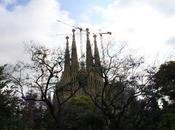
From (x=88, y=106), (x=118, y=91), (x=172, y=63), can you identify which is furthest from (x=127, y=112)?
(x=88, y=106)

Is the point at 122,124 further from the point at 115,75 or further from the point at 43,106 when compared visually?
the point at 43,106

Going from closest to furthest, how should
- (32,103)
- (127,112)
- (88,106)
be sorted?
(127,112) → (32,103) → (88,106)

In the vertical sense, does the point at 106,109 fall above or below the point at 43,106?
below

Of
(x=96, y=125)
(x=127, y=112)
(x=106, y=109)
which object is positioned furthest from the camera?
(x=96, y=125)

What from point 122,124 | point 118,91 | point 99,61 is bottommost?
point 122,124

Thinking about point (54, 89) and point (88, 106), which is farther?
point (88, 106)

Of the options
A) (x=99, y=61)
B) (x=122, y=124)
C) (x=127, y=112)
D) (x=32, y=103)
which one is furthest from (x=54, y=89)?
(x=32, y=103)

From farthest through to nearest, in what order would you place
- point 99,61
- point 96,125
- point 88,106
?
point 88,106, point 96,125, point 99,61

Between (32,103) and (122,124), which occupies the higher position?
(32,103)

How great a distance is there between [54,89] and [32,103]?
1437 centimetres

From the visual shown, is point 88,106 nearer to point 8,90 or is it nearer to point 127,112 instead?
point 127,112

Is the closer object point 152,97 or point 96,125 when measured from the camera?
point 152,97

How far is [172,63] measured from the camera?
42.2 m

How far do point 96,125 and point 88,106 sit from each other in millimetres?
12017
